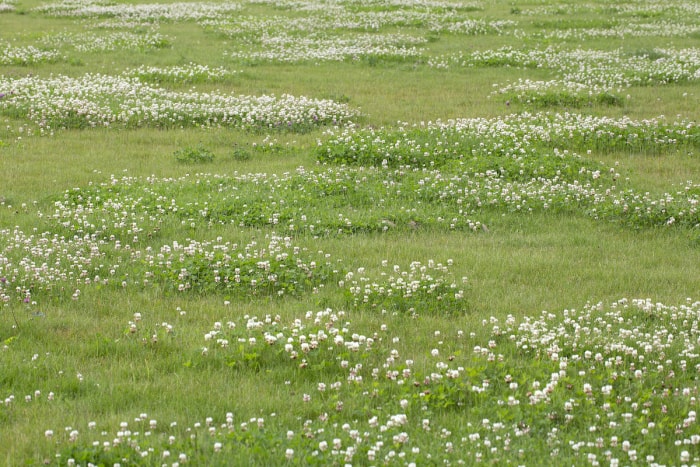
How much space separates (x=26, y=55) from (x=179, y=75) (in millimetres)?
6213

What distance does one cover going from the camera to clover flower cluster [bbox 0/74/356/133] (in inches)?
728

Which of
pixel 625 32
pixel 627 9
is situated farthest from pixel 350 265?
pixel 627 9

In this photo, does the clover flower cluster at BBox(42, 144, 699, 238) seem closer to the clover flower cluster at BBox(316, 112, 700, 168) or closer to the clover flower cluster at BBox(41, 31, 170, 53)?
the clover flower cluster at BBox(316, 112, 700, 168)

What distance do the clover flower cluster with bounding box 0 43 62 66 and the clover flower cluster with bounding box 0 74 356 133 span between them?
16.0ft

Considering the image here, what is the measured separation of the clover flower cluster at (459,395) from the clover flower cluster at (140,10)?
30049 millimetres

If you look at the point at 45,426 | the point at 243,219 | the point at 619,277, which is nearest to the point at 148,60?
the point at 243,219

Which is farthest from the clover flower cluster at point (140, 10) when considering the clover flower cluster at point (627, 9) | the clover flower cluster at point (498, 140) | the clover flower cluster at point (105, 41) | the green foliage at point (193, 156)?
the green foliage at point (193, 156)

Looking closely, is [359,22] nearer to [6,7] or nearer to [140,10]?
[140,10]

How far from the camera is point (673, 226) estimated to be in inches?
469

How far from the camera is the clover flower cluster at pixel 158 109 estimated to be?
728 inches

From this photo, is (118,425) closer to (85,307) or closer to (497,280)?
(85,307)

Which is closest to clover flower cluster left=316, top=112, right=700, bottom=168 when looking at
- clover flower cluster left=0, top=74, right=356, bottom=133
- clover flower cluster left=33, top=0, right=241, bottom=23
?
clover flower cluster left=0, top=74, right=356, bottom=133

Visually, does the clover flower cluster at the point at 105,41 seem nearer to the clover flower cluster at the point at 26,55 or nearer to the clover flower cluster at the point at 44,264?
the clover flower cluster at the point at 26,55

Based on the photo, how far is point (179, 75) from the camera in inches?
908
